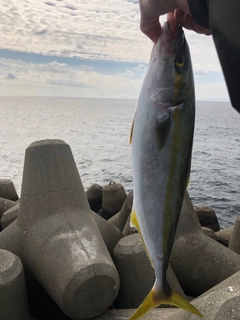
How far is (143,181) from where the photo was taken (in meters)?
2.22

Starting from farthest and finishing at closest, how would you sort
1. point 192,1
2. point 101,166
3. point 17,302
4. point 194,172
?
1. point 101,166
2. point 194,172
3. point 17,302
4. point 192,1

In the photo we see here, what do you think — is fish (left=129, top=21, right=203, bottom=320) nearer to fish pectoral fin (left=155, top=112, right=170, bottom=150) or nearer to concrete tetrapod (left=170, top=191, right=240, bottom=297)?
fish pectoral fin (left=155, top=112, right=170, bottom=150)

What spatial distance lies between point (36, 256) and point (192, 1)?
4.24 m

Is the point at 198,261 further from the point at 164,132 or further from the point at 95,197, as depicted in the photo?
the point at 95,197

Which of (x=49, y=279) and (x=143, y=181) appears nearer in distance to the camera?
(x=143, y=181)

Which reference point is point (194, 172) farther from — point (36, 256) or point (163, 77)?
point (163, 77)

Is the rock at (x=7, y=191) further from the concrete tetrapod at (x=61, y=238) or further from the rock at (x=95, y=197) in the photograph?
the concrete tetrapod at (x=61, y=238)

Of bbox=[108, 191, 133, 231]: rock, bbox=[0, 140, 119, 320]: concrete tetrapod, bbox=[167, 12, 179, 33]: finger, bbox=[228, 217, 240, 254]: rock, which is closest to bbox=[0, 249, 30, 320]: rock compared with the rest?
bbox=[0, 140, 119, 320]: concrete tetrapod

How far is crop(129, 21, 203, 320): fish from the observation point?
210 cm

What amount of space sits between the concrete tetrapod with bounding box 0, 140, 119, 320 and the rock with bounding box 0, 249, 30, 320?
1.18ft

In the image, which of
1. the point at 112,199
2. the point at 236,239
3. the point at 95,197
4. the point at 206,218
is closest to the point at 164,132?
the point at 236,239

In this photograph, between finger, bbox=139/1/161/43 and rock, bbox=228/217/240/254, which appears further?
rock, bbox=228/217/240/254

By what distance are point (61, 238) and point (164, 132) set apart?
3301 mm

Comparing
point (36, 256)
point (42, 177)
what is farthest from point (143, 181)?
point (42, 177)
